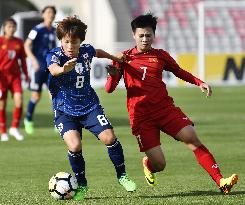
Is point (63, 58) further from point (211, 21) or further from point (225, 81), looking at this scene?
point (211, 21)

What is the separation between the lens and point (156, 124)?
1009 cm

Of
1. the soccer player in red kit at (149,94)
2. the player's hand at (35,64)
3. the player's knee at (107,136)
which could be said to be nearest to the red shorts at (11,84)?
the player's hand at (35,64)

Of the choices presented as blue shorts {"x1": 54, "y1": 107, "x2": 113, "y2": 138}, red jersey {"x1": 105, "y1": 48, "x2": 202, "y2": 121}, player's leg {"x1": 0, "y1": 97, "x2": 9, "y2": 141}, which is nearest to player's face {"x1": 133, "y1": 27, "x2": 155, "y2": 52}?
red jersey {"x1": 105, "y1": 48, "x2": 202, "y2": 121}

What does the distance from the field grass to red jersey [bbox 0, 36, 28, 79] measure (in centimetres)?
122

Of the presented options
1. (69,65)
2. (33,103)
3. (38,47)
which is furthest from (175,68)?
(33,103)

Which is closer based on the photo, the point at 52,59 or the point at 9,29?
the point at 52,59

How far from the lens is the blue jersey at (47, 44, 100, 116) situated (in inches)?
386

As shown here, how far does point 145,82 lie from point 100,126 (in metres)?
0.79

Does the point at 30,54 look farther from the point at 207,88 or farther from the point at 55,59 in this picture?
the point at 207,88

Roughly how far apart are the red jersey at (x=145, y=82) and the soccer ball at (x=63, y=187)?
1061 millimetres

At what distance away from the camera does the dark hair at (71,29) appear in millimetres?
9492

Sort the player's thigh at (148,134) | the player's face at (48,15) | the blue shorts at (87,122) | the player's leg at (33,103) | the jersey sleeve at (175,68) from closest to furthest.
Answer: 1. the blue shorts at (87,122)
2. the player's thigh at (148,134)
3. the jersey sleeve at (175,68)
4. the player's face at (48,15)
5. the player's leg at (33,103)

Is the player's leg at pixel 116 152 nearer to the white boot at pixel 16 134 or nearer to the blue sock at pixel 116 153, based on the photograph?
the blue sock at pixel 116 153

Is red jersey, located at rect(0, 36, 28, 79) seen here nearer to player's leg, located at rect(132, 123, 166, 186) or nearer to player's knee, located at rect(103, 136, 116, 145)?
player's leg, located at rect(132, 123, 166, 186)
